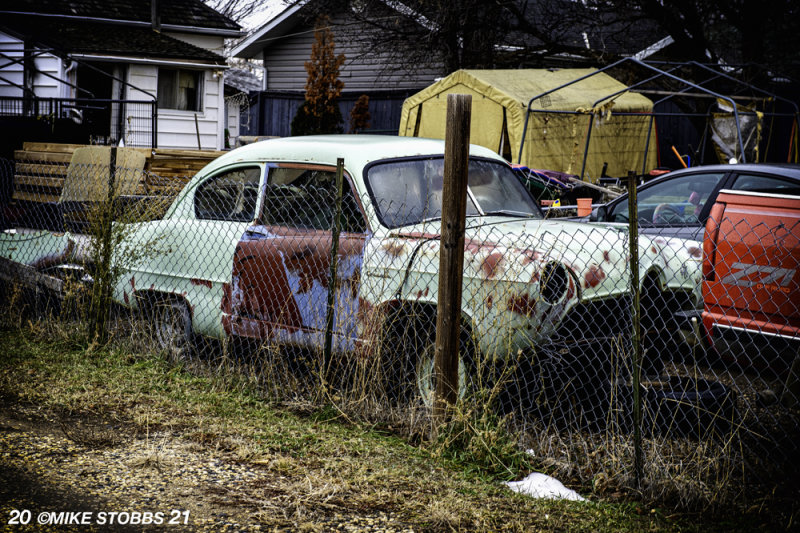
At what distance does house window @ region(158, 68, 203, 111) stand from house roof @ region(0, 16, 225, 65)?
667 mm

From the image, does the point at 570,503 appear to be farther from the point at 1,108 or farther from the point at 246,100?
the point at 246,100

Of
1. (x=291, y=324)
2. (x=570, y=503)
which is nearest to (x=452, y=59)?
(x=291, y=324)

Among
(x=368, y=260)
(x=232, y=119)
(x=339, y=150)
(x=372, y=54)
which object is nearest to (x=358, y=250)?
(x=368, y=260)

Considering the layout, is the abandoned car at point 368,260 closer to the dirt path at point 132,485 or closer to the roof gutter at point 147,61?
the dirt path at point 132,485

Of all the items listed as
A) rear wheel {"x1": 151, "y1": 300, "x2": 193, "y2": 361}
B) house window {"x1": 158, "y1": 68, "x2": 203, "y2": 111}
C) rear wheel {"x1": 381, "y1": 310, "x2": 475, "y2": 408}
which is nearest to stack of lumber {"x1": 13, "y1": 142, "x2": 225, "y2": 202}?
rear wheel {"x1": 151, "y1": 300, "x2": 193, "y2": 361}

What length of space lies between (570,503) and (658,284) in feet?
6.95

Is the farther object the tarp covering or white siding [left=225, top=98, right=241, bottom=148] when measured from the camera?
white siding [left=225, top=98, right=241, bottom=148]

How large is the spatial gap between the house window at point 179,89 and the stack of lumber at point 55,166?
8506 millimetres

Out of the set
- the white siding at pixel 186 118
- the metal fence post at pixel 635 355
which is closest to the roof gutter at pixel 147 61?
the white siding at pixel 186 118

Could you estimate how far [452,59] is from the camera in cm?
1898

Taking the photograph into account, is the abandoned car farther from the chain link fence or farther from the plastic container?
the plastic container

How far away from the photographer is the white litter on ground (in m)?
3.74

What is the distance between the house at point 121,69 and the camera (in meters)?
18.5

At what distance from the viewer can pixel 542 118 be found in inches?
559
